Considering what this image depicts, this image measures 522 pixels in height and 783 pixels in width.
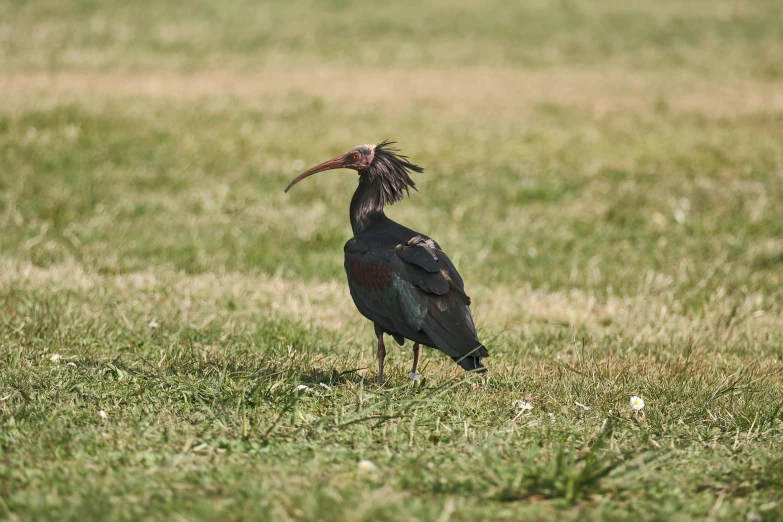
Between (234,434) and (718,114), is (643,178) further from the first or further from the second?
(234,434)

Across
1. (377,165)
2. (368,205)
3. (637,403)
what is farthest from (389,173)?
(637,403)

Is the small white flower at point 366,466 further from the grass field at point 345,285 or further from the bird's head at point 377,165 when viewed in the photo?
the bird's head at point 377,165

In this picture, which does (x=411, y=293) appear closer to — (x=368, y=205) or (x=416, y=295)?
(x=416, y=295)

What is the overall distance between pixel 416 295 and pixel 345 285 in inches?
126

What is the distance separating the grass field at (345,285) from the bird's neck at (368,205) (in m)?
0.84

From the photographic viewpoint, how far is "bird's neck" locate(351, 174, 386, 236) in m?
5.75

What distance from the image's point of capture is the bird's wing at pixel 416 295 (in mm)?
4879

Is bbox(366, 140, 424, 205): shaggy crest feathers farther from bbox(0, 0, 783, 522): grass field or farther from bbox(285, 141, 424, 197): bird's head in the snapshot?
bbox(0, 0, 783, 522): grass field

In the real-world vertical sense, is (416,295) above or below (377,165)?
below

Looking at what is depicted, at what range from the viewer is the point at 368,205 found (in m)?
5.77

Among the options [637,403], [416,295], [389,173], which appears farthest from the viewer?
[389,173]

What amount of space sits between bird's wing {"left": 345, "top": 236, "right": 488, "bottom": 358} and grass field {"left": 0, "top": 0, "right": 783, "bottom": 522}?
11.1 inches

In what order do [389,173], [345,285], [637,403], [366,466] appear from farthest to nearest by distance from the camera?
[345,285], [389,173], [637,403], [366,466]

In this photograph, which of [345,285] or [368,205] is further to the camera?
[345,285]
